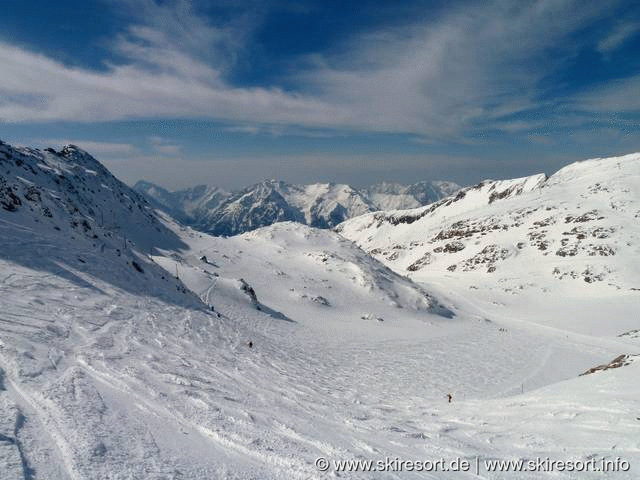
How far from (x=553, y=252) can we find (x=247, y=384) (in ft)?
446

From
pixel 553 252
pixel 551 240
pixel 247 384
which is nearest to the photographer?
pixel 247 384

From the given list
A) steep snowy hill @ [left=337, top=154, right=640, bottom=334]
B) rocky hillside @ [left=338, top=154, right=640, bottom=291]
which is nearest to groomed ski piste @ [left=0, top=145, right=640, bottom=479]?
steep snowy hill @ [left=337, top=154, right=640, bottom=334]

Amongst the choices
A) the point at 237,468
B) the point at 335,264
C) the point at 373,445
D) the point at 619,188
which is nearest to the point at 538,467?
the point at 373,445

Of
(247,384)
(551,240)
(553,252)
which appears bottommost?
(247,384)

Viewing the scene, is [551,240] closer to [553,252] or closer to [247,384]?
[553,252]

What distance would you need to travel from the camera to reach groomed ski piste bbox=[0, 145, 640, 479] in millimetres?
8047

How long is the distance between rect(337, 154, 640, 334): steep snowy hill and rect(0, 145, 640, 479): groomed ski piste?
40021mm

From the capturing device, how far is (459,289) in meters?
101

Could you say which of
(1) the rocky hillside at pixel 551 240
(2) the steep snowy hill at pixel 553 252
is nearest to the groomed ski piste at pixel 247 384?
(2) the steep snowy hill at pixel 553 252

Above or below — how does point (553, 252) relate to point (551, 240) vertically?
below

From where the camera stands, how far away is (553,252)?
12606cm

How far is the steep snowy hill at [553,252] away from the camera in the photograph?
9194cm

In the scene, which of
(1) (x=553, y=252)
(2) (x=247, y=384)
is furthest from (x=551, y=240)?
(2) (x=247, y=384)

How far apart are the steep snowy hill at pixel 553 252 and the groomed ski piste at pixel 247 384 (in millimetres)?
40021
